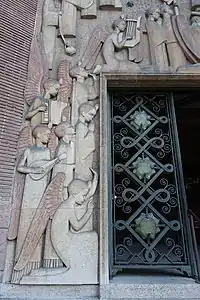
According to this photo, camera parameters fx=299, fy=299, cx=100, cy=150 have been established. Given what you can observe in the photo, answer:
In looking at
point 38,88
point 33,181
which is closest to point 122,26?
point 38,88

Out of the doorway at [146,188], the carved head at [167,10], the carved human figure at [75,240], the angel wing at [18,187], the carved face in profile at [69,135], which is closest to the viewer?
the carved human figure at [75,240]

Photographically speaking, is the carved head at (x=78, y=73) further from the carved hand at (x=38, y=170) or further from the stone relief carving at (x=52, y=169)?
the carved hand at (x=38, y=170)

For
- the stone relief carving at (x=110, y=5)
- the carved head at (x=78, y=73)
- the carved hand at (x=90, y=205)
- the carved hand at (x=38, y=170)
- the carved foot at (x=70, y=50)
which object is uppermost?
the stone relief carving at (x=110, y=5)

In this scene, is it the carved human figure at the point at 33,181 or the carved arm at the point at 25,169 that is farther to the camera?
the carved arm at the point at 25,169

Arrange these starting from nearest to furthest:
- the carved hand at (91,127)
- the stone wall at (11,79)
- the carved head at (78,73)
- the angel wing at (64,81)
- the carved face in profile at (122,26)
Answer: the stone wall at (11,79) → the carved hand at (91,127) → the angel wing at (64,81) → the carved head at (78,73) → the carved face in profile at (122,26)

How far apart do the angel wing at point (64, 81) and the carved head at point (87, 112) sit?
0.62 feet

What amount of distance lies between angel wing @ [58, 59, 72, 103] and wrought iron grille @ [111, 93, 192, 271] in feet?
1.88

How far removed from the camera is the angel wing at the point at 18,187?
2.68 meters

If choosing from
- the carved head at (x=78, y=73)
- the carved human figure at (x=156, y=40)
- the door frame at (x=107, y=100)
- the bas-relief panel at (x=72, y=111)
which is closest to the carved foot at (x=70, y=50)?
the bas-relief panel at (x=72, y=111)

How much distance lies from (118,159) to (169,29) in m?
1.71

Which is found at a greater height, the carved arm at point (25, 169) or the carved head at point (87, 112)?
the carved head at point (87, 112)

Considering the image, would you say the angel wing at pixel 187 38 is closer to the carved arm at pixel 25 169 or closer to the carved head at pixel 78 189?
the carved head at pixel 78 189

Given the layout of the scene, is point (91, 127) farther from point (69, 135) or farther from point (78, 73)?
point (78, 73)

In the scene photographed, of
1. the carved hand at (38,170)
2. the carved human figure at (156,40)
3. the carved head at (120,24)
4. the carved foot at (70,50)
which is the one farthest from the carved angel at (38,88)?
the carved human figure at (156,40)
